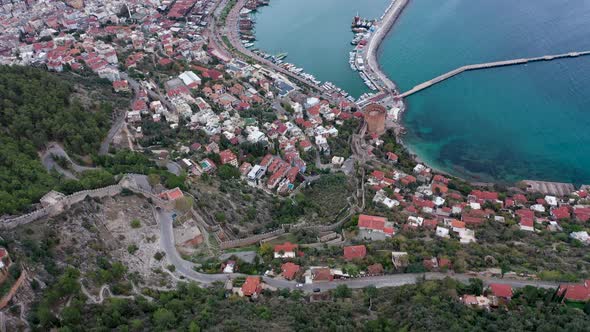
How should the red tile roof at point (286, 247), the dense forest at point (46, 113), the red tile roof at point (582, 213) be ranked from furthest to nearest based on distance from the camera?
the red tile roof at point (582, 213), the dense forest at point (46, 113), the red tile roof at point (286, 247)

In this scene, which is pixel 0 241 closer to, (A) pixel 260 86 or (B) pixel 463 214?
(B) pixel 463 214

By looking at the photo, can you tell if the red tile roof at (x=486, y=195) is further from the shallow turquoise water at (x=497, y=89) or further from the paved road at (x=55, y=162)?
the paved road at (x=55, y=162)

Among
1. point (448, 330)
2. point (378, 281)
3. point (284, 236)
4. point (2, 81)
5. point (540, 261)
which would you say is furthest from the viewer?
point (2, 81)

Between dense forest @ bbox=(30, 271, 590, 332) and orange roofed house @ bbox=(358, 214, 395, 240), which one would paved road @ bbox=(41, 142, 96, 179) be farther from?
orange roofed house @ bbox=(358, 214, 395, 240)

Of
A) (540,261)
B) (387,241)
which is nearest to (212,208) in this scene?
(387,241)

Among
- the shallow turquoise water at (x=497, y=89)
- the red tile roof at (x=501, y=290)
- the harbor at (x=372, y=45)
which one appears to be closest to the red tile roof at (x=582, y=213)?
the shallow turquoise water at (x=497, y=89)
